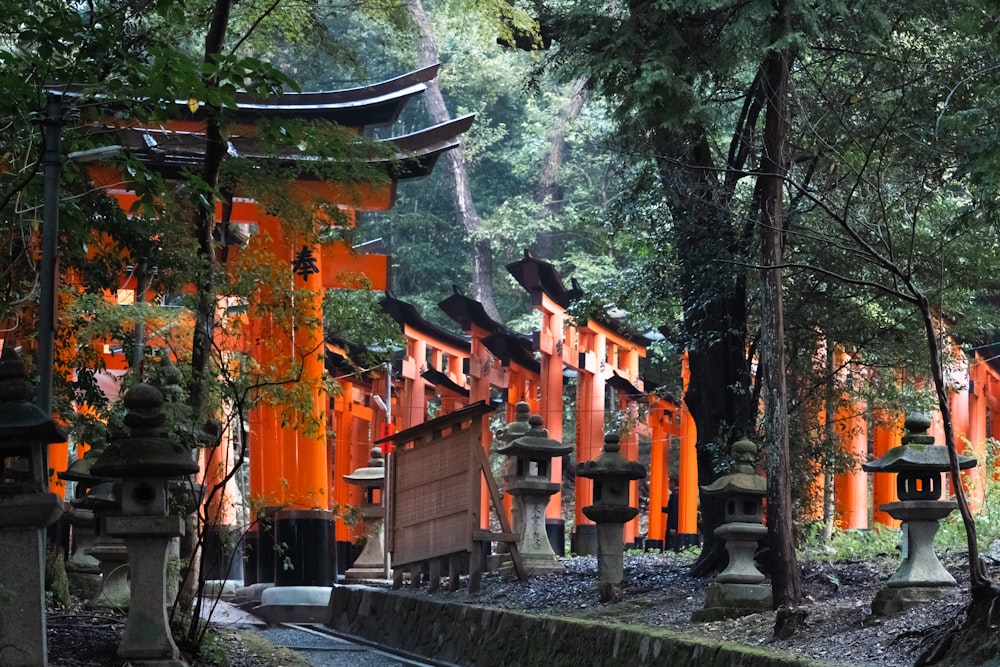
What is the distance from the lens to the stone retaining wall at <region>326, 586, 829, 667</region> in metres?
9.46

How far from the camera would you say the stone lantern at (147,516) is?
8.80 metres

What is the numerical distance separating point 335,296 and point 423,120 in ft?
97.9

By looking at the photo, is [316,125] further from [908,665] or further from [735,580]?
[908,665]

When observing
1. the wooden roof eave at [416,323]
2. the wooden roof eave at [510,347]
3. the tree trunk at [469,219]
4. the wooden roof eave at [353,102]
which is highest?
the tree trunk at [469,219]

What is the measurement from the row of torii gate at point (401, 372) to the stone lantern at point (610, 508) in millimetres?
2916

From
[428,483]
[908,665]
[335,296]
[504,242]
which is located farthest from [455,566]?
[504,242]

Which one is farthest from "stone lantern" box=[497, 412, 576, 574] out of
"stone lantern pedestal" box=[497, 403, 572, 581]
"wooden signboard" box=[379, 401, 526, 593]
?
"wooden signboard" box=[379, 401, 526, 593]

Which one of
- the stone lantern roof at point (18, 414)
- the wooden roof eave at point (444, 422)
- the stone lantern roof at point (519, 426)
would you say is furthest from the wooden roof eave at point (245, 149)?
the stone lantern roof at point (18, 414)

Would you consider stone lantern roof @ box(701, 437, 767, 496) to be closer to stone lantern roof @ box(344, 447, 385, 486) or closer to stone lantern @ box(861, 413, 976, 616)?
stone lantern @ box(861, 413, 976, 616)

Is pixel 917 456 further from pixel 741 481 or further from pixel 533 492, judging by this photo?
pixel 533 492

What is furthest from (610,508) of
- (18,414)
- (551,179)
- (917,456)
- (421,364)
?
(551,179)

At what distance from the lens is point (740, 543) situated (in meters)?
12.0

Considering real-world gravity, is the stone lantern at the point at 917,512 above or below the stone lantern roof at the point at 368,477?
below

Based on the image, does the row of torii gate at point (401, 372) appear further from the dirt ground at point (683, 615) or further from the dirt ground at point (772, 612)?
the dirt ground at point (772, 612)
